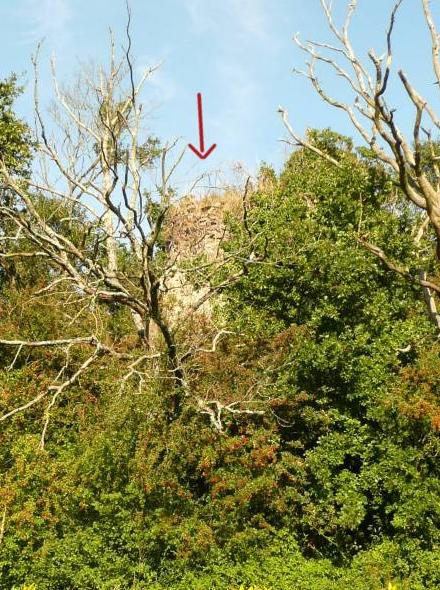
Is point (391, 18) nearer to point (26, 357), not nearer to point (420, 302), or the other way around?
point (420, 302)

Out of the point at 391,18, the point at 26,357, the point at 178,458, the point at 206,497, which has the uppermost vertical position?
the point at 391,18

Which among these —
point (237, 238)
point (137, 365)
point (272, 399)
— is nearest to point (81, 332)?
point (137, 365)

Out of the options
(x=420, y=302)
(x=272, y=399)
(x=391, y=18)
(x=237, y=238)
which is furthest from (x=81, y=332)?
(x=391, y=18)

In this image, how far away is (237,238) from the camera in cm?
1442

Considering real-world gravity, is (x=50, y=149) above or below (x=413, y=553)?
above

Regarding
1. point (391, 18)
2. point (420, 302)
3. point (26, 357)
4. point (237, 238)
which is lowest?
point (420, 302)

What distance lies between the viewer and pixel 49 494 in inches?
426

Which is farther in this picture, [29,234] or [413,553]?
[29,234]

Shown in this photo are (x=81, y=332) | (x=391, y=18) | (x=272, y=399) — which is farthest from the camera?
(x=81, y=332)

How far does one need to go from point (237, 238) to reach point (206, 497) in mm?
5863

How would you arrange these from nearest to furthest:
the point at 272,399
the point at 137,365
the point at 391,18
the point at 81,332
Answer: the point at 391,18 < the point at 272,399 < the point at 137,365 < the point at 81,332

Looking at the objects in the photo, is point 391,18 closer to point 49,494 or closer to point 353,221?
point 353,221

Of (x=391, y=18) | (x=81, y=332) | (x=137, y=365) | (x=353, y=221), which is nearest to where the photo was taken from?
(x=391, y=18)

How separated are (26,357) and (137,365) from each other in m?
3.53
